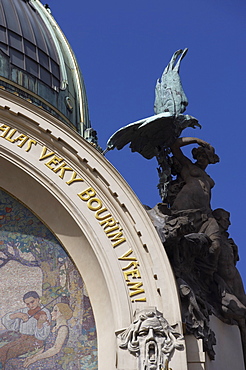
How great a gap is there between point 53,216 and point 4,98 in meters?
1.74

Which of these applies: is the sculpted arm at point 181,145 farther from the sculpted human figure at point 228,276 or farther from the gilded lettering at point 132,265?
the gilded lettering at point 132,265

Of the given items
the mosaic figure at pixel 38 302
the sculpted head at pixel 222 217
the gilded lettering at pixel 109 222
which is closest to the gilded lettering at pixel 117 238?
the gilded lettering at pixel 109 222

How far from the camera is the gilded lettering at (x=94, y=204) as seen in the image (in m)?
12.5

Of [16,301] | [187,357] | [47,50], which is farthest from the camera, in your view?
[47,50]

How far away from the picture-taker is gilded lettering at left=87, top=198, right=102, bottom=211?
41.0 ft

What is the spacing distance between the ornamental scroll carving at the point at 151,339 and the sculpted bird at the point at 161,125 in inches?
106

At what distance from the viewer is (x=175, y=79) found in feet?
44.1

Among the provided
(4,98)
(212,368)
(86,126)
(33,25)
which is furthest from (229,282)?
(33,25)

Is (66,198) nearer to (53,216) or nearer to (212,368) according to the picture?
(53,216)

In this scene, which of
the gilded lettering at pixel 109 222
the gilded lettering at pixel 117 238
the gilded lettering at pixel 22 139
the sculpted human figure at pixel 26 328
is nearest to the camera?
the sculpted human figure at pixel 26 328

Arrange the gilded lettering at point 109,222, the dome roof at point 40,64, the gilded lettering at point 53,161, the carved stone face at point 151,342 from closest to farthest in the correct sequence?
1. the carved stone face at point 151,342
2. the gilded lettering at point 109,222
3. the gilded lettering at point 53,161
4. the dome roof at point 40,64

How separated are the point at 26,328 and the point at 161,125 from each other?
3246 mm

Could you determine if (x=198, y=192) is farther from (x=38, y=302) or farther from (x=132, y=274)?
(x=38, y=302)

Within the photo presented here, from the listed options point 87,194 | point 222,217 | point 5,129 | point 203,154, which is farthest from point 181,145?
point 5,129
